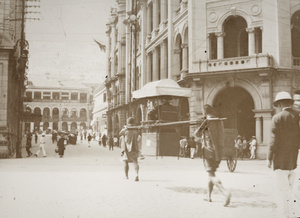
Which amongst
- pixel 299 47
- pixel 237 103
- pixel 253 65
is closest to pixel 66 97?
pixel 237 103

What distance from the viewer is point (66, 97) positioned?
527cm

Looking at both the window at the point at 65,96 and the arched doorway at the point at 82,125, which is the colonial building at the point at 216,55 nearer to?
the arched doorway at the point at 82,125

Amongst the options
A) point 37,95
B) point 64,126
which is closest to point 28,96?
point 37,95

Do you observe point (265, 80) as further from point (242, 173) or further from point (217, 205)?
point (217, 205)

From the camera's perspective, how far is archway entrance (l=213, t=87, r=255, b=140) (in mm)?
5297

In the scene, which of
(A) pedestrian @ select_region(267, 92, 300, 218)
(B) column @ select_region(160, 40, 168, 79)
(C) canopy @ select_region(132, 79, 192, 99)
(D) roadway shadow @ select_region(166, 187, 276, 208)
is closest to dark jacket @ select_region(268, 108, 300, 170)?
(A) pedestrian @ select_region(267, 92, 300, 218)

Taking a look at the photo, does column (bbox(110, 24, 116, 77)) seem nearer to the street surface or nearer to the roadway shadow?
the street surface

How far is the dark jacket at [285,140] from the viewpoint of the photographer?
5.09 m

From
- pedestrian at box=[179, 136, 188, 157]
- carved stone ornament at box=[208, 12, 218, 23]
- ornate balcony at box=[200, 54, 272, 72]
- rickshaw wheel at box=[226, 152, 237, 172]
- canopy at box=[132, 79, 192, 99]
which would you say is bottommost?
rickshaw wheel at box=[226, 152, 237, 172]

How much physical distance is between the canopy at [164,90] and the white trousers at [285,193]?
5.38 ft

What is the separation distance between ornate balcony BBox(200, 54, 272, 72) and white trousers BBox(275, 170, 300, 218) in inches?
60.9

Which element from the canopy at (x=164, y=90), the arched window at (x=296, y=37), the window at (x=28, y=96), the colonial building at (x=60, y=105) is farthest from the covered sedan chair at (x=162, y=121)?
the arched window at (x=296, y=37)

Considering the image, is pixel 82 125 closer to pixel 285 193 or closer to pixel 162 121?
pixel 162 121

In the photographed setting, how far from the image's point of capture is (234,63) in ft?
19.6
